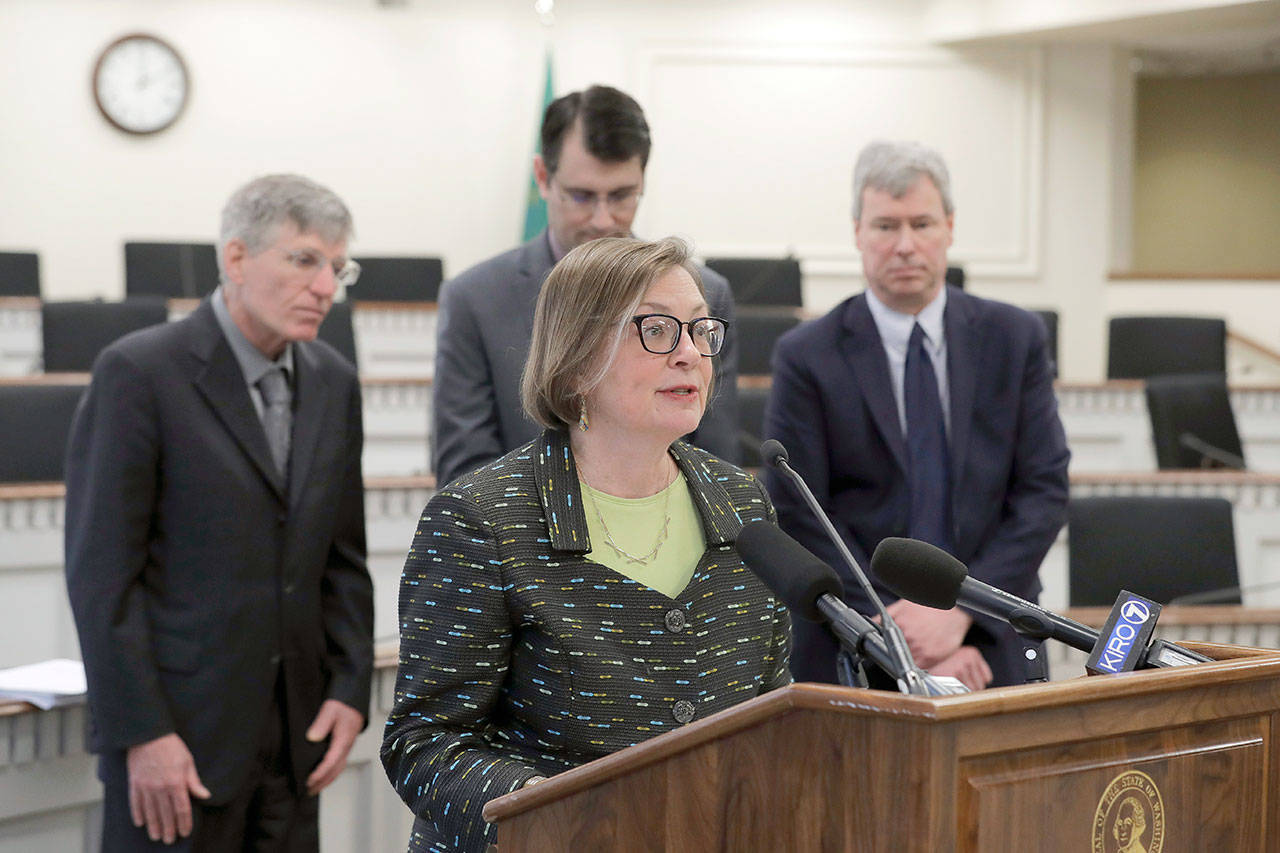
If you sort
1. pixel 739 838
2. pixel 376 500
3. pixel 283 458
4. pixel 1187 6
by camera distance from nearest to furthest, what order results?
pixel 739 838 → pixel 283 458 → pixel 376 500 → pixel 1187 6

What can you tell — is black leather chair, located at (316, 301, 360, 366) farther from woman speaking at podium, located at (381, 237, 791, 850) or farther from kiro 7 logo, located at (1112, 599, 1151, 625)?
kiro 7 logo, located at (1112, 599, 1151, 625)

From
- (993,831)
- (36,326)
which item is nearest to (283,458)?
(993,831)

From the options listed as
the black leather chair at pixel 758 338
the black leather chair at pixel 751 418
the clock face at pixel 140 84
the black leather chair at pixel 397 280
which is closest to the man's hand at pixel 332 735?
the black leather chair at pixel 751 418

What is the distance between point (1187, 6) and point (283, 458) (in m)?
7.79

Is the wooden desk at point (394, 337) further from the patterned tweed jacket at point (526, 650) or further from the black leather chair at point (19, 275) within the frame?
the patterned tweed jacket at point (526, 650)

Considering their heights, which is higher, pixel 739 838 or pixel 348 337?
pixel 348 337

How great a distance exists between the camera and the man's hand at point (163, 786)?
6.86 feet

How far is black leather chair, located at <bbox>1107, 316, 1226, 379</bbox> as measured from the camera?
22.9 feet

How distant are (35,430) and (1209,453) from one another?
4.03m

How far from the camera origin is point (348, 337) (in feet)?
19.1

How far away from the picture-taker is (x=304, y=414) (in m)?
2.32

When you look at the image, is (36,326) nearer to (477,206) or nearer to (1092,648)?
(477,206)

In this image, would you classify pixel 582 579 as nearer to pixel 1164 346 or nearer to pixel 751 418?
pixel 751 418

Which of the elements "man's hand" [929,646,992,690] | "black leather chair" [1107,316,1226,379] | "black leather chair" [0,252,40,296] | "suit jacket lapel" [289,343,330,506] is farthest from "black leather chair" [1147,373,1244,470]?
"black leather chair" [0,252,40,296]
